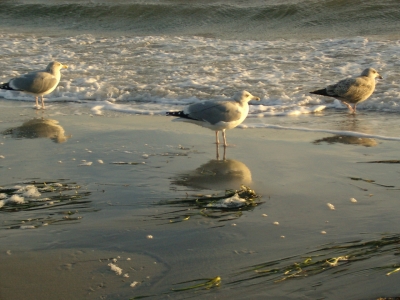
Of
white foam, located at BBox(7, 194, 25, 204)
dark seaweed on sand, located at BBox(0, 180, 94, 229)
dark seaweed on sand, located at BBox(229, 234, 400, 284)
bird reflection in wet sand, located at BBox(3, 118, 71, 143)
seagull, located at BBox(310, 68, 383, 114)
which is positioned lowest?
dark seaweed on sand, located at BBox(229, 234, 400, 284)

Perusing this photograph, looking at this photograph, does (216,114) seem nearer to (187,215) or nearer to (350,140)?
(350,140)

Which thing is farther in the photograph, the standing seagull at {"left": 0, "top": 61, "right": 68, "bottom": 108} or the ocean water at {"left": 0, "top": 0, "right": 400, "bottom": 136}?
the ocean water at {"left": 0, "top": 0, "right": 400, "bottom": 136}

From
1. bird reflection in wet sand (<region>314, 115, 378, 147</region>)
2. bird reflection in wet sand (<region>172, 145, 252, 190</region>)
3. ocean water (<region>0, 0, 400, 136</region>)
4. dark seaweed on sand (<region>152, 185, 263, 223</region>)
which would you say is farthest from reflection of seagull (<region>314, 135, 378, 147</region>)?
dark seaweed on sand (<region>152, 185, 263, 223</region>)

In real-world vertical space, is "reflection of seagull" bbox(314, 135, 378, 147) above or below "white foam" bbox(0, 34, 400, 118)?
below

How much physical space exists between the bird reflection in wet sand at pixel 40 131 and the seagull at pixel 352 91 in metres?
3.61

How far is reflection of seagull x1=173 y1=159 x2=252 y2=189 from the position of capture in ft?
18.3

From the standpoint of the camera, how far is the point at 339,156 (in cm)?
645

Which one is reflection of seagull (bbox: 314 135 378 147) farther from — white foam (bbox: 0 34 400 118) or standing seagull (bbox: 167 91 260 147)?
white foam (bbox: 0 34 400 118)

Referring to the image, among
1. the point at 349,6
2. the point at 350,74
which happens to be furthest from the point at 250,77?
the point at 349,6

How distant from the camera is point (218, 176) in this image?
5832 mm

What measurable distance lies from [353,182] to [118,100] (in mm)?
5306

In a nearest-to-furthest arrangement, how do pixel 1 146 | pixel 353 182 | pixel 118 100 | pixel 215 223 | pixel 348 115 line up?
pixel 215 223
pixel 353 182
pixel 1 146
pixel 348 115
pixel 118 100

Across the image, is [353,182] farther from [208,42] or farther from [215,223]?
[208,42]

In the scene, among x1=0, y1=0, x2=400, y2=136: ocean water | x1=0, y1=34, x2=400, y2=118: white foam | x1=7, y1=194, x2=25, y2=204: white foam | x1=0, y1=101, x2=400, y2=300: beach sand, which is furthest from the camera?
x1=0, y1=0, x2=400, y2=136: ocean water
